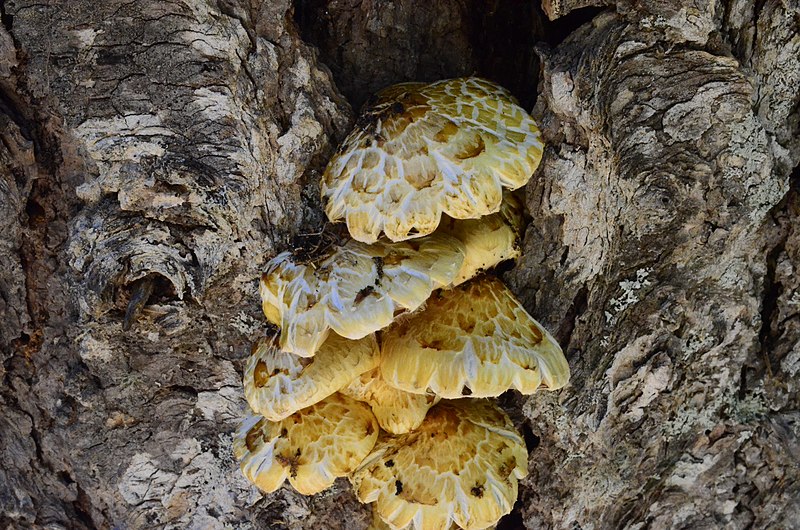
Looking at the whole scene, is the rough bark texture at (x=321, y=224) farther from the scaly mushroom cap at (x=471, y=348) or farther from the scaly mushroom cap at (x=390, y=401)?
the scaly mushroom cap at (x=390, y=401)

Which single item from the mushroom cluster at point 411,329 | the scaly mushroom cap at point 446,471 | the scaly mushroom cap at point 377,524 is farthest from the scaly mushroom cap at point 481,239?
the scaly mushroom cap at point 377,524

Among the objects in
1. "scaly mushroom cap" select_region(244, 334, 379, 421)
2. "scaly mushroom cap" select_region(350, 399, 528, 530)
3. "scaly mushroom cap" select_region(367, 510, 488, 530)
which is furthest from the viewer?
"scaly mushroom cap" select_region(367, 510, 488, 530)

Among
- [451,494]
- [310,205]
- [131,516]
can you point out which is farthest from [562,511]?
[131,516]

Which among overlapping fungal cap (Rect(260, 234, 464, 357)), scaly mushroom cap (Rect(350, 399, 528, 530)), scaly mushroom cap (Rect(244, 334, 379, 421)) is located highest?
overlapping fungal cap (Rect(260, 234, 464, 357))

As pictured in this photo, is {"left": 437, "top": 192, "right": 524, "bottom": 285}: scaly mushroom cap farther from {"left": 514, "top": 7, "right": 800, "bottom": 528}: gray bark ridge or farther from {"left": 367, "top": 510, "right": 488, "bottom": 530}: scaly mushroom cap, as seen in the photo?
{"left": 367, "top": 510, "right": 488, "bottom": 530}: scaly mushroom cap

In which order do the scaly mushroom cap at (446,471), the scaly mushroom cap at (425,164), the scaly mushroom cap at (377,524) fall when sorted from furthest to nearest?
the scaly mushroom cap at (377,524) < the scaly mushroom cap at (446,471) < the scaly mushroom cap at (425,164)

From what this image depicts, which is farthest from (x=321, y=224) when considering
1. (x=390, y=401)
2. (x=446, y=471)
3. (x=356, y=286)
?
(x=446, y=471)

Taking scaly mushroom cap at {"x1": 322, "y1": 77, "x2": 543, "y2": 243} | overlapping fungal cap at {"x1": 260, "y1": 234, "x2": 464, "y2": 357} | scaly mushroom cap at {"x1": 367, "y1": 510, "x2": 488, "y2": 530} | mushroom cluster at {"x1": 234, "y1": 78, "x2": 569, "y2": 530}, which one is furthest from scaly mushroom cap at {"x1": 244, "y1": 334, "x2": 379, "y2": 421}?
scaly mushroom cap at {"x1": 367, "y1": 510, "x2": 488, "y2": 530}
